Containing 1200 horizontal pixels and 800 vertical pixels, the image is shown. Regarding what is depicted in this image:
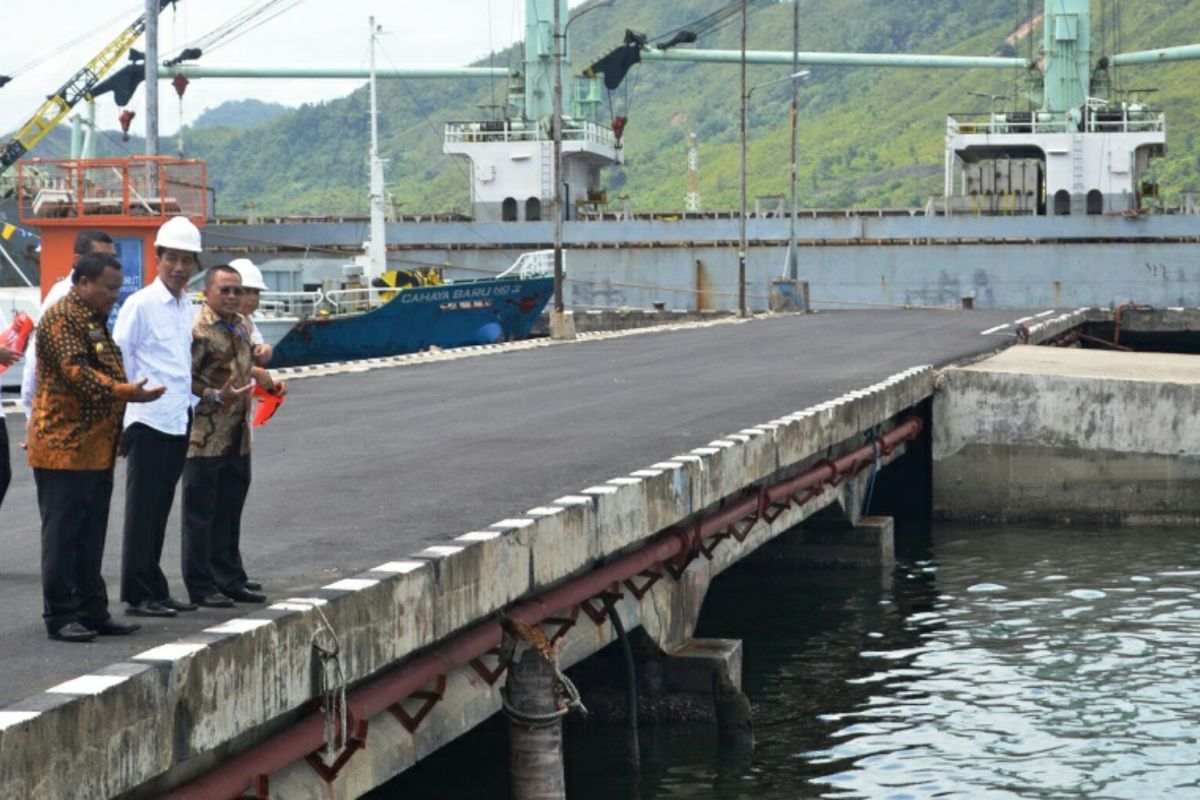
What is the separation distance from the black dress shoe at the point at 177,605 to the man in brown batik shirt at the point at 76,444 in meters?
0.48

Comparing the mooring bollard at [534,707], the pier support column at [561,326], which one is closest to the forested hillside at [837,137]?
the pier support column at [561,326]

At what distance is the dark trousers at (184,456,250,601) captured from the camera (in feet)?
29.6

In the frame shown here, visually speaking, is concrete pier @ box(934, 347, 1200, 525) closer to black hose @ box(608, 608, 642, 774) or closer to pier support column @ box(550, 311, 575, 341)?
pier support column @ box(550, 311, 575, 341)

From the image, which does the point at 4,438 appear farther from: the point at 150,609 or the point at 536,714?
the point at 536,714

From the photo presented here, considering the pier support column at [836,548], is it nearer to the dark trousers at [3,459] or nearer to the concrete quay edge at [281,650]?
the concrete quay edge at [281,650]

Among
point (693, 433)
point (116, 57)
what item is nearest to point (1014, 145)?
point (116, 57)

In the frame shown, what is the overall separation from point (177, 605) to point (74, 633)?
0.83 m

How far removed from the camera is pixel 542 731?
420 inches

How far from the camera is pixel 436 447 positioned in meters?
16.2

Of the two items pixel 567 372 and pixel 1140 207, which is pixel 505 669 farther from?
pixel 1140 207

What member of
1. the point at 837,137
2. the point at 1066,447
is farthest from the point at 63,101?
the point at 837,137

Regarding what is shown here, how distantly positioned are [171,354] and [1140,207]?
60.7 metres

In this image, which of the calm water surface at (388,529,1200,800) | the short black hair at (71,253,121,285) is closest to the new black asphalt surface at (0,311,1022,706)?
the short black hair at (71,253,121,285)

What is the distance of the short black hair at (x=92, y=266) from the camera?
26.9 ft
